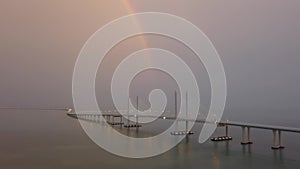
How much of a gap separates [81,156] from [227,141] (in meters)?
15.2

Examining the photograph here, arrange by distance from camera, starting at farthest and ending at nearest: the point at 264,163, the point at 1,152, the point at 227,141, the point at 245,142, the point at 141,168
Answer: the point at 227,141, the point at 245,142, the point at 1,152, the point at 264,163, the point at 141,168

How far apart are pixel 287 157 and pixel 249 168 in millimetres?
5283

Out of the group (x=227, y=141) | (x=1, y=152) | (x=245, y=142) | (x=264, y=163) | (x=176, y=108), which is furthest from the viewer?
(x=176, y=108)

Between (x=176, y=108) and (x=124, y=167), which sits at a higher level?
(x=176, y=108)

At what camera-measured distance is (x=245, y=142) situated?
1157 inches

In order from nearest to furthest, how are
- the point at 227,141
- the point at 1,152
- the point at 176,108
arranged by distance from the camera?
the point at 1,152 < the point at 227,141 < the point at 176,108

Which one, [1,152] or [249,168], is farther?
[1,152]

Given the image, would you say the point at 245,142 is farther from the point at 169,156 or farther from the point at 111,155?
the point at 111,155

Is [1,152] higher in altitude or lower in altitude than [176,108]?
lower

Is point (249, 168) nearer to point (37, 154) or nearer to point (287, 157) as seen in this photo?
point (287, 157)

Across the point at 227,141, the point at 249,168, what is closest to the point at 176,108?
the point at 227,141

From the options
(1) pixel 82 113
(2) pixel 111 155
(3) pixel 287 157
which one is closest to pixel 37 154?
(2) pixel 111 155

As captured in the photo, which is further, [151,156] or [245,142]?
[245,142]

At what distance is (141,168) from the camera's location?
671 inches
